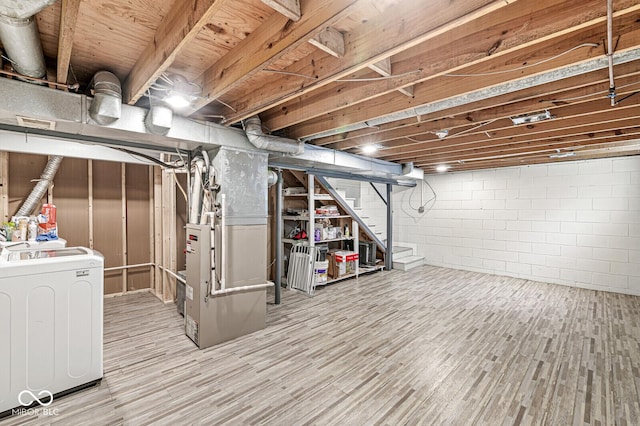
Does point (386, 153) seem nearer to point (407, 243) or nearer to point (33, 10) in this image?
point (407, 243)

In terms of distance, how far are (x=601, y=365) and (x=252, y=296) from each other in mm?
3425

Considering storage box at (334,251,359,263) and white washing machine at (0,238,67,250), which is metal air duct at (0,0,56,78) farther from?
storage box at (334,251,359,263)

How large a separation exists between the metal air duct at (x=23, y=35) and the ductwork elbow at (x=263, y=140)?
1565 mm

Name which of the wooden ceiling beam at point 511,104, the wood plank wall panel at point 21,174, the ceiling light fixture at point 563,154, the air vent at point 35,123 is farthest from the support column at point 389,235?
the wood plank wall panel at point 21,174

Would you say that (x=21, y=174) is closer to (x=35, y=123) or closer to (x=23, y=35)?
(x=35, y=123)

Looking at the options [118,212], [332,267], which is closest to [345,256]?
[332,267]

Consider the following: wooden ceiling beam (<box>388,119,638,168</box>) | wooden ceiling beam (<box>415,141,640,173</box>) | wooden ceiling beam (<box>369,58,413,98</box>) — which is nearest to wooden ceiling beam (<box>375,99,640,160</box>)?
wooden ceiling beam (<box>388,119,638,168</box>)

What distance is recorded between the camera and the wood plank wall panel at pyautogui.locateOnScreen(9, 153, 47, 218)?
3.69 meters

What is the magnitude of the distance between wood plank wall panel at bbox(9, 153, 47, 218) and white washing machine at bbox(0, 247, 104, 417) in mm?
2118

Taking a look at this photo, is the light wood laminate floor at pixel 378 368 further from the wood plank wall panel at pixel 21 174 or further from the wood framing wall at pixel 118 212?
the wood plank wall panel at pixel 21 174

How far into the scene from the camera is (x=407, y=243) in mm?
7438

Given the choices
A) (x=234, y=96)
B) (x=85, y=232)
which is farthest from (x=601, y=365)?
(x=85, y=232)

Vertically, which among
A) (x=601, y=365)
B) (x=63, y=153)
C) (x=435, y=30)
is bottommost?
(x=601, y=365)

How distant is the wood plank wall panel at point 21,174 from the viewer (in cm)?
369
